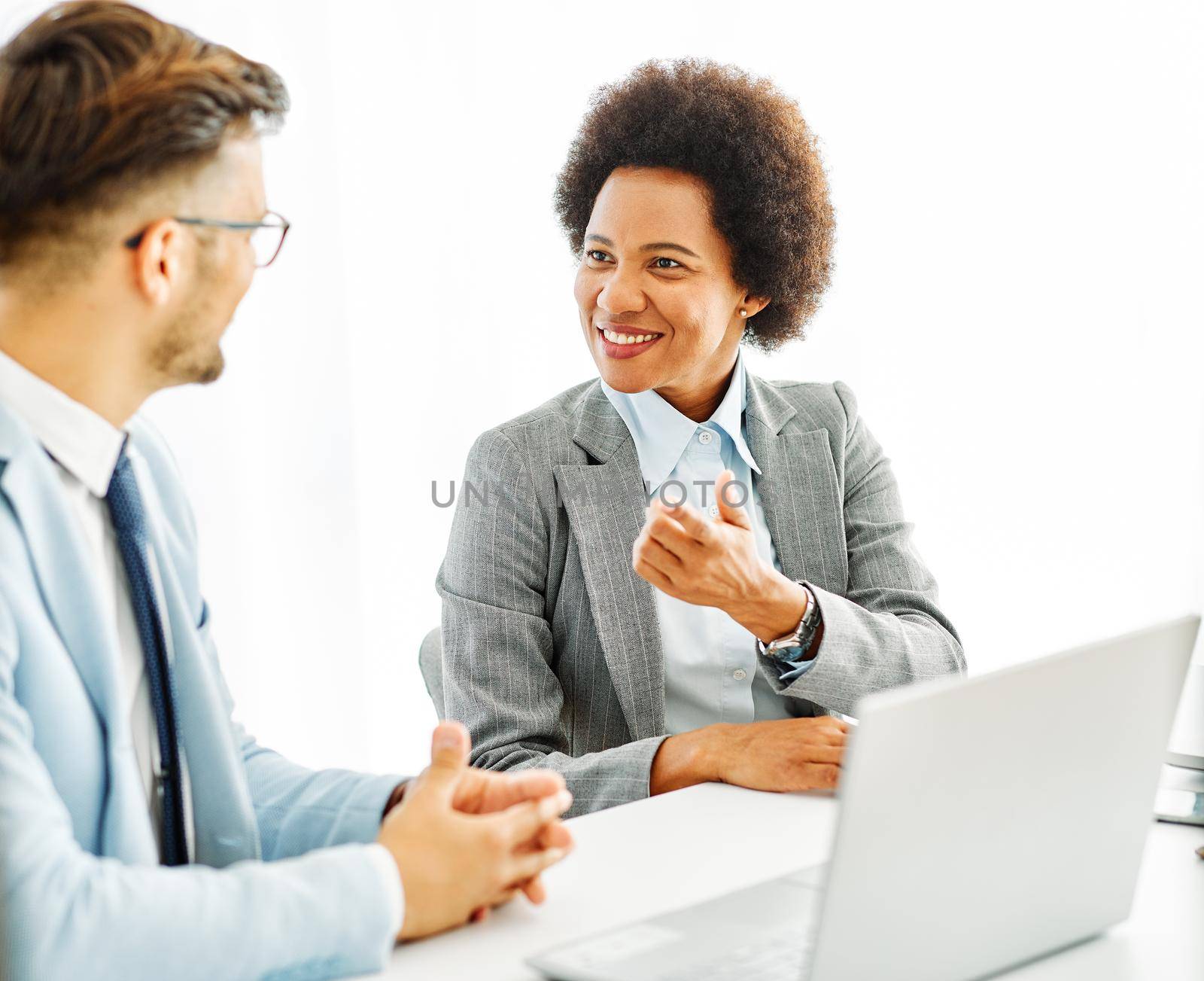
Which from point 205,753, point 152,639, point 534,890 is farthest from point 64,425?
point 534,890

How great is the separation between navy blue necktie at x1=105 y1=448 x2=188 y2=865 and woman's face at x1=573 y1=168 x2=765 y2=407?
35.1 inches

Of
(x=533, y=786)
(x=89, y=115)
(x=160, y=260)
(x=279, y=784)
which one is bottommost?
(x=279, y=784)

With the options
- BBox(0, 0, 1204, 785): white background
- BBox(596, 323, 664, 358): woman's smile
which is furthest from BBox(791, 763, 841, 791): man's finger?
BBox(0, 0, 1204, 785): white background

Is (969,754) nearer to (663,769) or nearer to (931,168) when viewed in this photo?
(663,769)

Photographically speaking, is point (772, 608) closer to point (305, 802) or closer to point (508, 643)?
point (508, 643)

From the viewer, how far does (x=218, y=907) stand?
2.93ft

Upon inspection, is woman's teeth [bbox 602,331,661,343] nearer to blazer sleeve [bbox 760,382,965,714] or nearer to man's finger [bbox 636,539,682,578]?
blazer sleeve [bbox 760,382,965,714]

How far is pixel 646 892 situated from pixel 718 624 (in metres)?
0.74

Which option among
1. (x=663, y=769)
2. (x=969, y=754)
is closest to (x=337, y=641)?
(x=663, y=769)

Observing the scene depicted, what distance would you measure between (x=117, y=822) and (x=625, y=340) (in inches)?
42.8

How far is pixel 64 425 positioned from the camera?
1067 millimetres

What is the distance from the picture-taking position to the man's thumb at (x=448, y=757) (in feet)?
3.51

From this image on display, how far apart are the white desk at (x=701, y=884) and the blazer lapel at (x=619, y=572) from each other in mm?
313

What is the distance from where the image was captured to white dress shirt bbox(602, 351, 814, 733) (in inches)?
72.1
